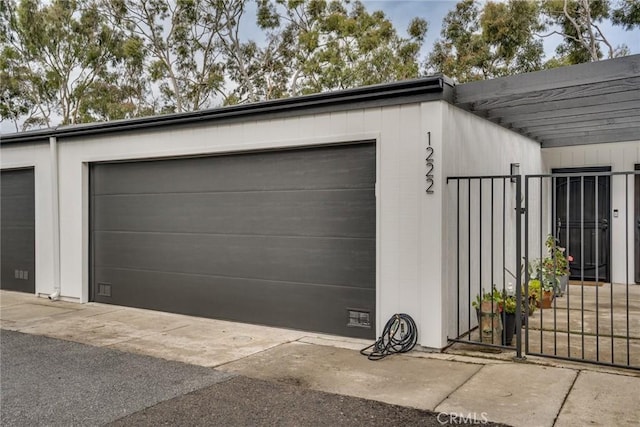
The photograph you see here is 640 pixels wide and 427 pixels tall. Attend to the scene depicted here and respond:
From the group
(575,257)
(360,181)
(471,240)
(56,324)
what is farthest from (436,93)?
(575,257)

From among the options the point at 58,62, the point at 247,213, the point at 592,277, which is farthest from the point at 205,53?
the point at 592,277

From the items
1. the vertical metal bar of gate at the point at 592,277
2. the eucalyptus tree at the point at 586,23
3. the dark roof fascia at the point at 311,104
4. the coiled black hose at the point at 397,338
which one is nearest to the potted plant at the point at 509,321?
the vertical metal bar of gate at the point at 592,277

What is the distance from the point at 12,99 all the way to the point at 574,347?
74.6 ft

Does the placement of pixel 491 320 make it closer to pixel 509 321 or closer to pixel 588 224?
pixel 509 321

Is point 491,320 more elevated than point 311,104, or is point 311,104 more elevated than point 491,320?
point 311,104

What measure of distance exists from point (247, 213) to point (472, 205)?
8.69 ft

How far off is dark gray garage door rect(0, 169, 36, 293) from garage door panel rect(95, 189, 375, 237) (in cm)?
163

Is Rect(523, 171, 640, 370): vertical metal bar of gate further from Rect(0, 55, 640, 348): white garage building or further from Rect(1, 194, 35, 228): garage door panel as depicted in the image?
Rect(1, 194, 35, 228): garage door panel

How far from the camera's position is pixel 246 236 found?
634 cm

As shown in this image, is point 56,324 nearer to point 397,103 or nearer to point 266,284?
point 266,284

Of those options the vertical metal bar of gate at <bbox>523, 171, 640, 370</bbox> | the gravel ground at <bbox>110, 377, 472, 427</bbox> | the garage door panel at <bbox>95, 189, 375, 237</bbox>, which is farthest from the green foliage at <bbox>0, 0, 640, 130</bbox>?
the gravel ground at <bbox>110, 377, 472, 427</bbox>

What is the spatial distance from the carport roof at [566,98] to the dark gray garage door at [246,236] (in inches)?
53.9

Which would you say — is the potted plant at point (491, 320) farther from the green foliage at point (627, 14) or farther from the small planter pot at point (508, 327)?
the green foliage at point (627, 14)

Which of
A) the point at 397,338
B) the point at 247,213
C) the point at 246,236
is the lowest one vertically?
the point at 397,338
